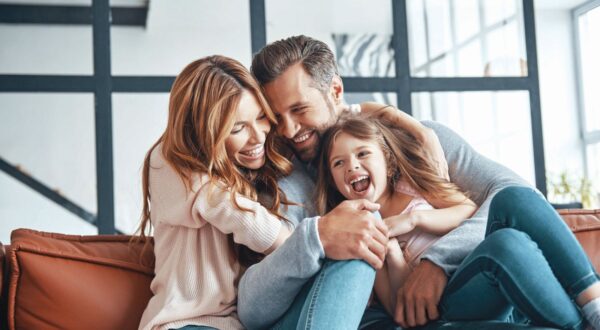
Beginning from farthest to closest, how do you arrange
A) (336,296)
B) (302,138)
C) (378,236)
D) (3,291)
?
(302,138) → (3,291) → (378,236) → (336,296)

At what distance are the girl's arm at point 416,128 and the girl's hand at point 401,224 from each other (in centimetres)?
25

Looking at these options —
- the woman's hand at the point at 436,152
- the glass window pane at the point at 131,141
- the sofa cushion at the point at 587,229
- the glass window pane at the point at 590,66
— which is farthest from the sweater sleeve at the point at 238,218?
the glass window pane at the point at 590,66

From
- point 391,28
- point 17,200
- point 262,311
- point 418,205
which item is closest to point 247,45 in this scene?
point 391,28

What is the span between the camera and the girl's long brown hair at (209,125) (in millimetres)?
1676

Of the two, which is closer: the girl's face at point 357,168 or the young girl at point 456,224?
the young girl at point 456,224

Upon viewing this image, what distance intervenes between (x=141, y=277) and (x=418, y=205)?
2.46 ft

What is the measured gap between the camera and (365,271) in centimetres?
135

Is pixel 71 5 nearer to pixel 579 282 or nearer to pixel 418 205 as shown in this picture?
pixel 418 205

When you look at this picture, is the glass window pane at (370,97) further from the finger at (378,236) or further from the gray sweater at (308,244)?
the finger at (378,236)

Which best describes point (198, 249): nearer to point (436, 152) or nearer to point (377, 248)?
point (377, 248)

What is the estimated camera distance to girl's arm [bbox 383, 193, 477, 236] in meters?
1.69

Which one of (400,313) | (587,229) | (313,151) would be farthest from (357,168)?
(587,229)

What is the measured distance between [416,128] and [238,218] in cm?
69

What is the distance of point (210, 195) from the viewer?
5.18 ft
